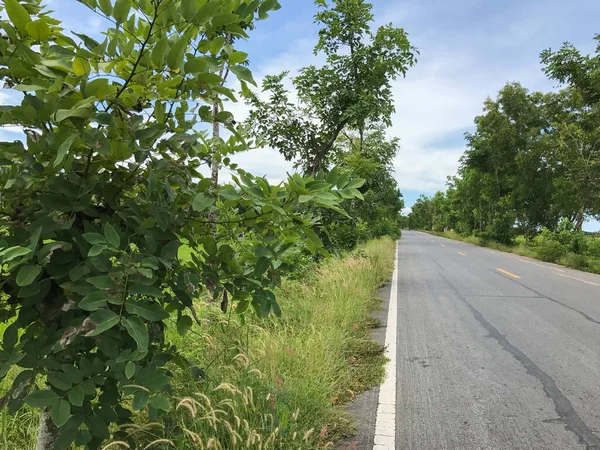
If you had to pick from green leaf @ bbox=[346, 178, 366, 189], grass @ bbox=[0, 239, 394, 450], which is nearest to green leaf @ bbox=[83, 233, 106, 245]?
green leaf @ bbox=[346, 178, 366, 189]

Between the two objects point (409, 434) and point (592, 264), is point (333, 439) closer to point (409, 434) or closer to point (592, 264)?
point (409, 434)

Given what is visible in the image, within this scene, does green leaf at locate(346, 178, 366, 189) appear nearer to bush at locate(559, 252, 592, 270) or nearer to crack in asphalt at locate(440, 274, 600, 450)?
crack in asphalt at locate(440, 274, 600, 450)

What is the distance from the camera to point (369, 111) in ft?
23.4

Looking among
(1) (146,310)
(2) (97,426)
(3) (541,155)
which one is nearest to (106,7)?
(1) (146,310)

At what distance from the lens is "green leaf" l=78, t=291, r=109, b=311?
1.10m

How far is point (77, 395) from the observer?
120cm

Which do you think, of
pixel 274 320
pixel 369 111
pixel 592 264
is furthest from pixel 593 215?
pixel 274 320

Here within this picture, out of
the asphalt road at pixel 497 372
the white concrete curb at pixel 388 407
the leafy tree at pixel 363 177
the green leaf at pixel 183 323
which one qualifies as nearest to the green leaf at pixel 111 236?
the green leaf at pixel 183 323

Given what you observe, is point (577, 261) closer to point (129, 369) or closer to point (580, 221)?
point (580, 221)

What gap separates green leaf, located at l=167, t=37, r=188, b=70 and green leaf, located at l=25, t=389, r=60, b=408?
3.53 feet

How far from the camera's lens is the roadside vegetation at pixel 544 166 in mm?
17094

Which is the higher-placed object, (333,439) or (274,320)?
(274,320)

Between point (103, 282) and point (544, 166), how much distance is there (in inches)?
1171

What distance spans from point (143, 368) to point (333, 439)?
2.03 m
